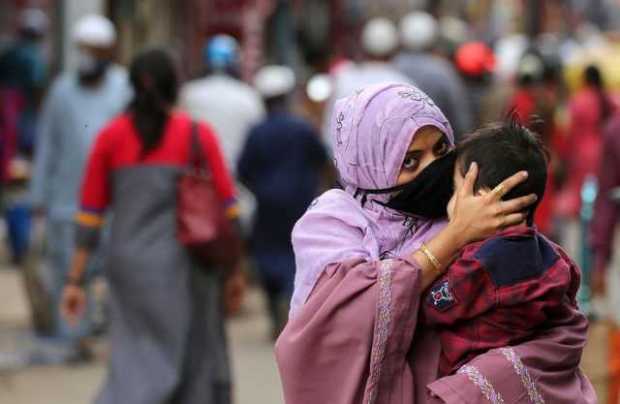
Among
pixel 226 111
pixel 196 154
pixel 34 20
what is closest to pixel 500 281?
pixel 196 154

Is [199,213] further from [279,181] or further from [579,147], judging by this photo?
[579,147]

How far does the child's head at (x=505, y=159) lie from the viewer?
346 cm

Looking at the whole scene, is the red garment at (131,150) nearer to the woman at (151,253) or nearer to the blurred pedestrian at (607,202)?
the woman at (151,253)

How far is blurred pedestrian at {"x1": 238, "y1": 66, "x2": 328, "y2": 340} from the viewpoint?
11.2m

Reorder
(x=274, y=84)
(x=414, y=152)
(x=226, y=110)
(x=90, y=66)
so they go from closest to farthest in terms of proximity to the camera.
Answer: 1. (x=414, y=152)
2. (x=90, y=66)
3. (x=274, y=84)
4. (x=226, y=110)

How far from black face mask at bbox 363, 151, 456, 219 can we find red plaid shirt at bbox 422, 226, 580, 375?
143mm

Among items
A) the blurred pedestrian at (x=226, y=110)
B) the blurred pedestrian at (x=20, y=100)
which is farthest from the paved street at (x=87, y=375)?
the blurred pedestrian at (x=20, y=100)

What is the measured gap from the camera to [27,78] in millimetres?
20672

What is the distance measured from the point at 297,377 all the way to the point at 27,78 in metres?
17.5

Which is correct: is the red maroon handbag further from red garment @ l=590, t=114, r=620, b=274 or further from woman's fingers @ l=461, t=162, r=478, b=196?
woman's fingers @ l=461, t=162, r=478, b=196

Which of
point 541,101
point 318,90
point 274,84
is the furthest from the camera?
point 318,90

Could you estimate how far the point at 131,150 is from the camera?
692 centimetres

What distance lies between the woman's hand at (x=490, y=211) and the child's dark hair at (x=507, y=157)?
20 mm

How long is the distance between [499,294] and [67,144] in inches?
281
